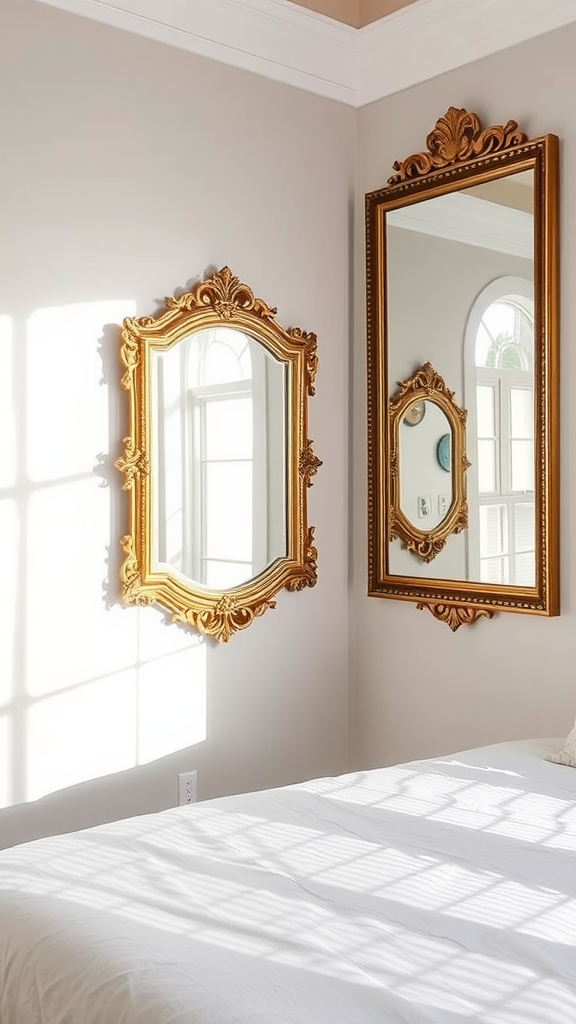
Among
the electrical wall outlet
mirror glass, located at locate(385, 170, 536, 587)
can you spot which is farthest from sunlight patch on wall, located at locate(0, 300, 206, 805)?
mirror glass, located at locate(385, 170, 536, 587)

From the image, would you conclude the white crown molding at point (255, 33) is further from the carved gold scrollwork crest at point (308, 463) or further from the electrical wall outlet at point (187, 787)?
the electrical wall outlet at point (187, 787)

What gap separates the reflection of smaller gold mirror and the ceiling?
116 centimetres

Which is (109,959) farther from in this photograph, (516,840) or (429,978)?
(516,840)

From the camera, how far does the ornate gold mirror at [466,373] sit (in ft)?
9.16

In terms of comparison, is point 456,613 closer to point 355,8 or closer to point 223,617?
point 223,617

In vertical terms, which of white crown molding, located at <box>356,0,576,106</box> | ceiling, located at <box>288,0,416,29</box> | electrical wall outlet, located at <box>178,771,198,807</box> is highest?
ceiling, located at <box>288,0,416,29</box>

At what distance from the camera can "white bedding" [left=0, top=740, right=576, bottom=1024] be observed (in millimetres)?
1241

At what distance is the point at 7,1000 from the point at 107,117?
7.23 feet

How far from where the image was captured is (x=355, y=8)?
3318mm

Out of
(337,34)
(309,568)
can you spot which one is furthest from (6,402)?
(337,34)

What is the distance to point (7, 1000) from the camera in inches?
57.9

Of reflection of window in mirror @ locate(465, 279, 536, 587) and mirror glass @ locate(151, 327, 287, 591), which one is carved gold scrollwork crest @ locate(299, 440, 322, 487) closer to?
mirror glass @ locate(151, 327, 287, 591)

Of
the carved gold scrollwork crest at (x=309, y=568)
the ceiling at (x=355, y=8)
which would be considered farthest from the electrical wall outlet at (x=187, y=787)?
the ceiling at (x=355, y=8)

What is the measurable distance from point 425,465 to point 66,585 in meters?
1.16
